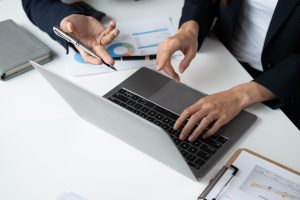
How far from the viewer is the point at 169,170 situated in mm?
844

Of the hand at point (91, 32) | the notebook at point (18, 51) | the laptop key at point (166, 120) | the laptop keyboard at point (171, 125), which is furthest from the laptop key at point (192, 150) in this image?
the notebook at point (18, 51)

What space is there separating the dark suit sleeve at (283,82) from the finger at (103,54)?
1.37 feet

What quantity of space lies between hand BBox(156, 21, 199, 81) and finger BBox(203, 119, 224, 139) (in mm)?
212

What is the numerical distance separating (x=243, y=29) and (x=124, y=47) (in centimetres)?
43

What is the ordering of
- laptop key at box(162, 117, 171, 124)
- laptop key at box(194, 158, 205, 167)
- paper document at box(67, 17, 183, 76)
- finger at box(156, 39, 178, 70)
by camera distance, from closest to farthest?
laptop key at box(194, 158, 205, 167), laptop key at box(162, 117, 171, 124), finger at box(156, 39, 178, 70), paper document at box(67, 17, 183, 76)

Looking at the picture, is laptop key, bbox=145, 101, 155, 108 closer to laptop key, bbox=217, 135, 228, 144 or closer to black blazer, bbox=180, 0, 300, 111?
laptop key, bbox=217, 135, 228, 144

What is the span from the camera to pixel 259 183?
2.62 feet

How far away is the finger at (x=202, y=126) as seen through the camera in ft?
2.86

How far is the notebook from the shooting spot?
1137mm

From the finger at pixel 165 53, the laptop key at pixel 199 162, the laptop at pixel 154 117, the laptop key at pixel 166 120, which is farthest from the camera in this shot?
the finger at pixel 165 53

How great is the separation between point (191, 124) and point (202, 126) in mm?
26

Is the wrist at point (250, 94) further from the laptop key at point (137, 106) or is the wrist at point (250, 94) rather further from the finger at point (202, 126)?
the laptop key at point (137, 106)

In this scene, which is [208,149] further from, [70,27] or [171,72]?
[70,27]

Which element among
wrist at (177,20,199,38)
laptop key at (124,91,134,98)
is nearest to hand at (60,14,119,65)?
laptop key at (124,91,134,98)
